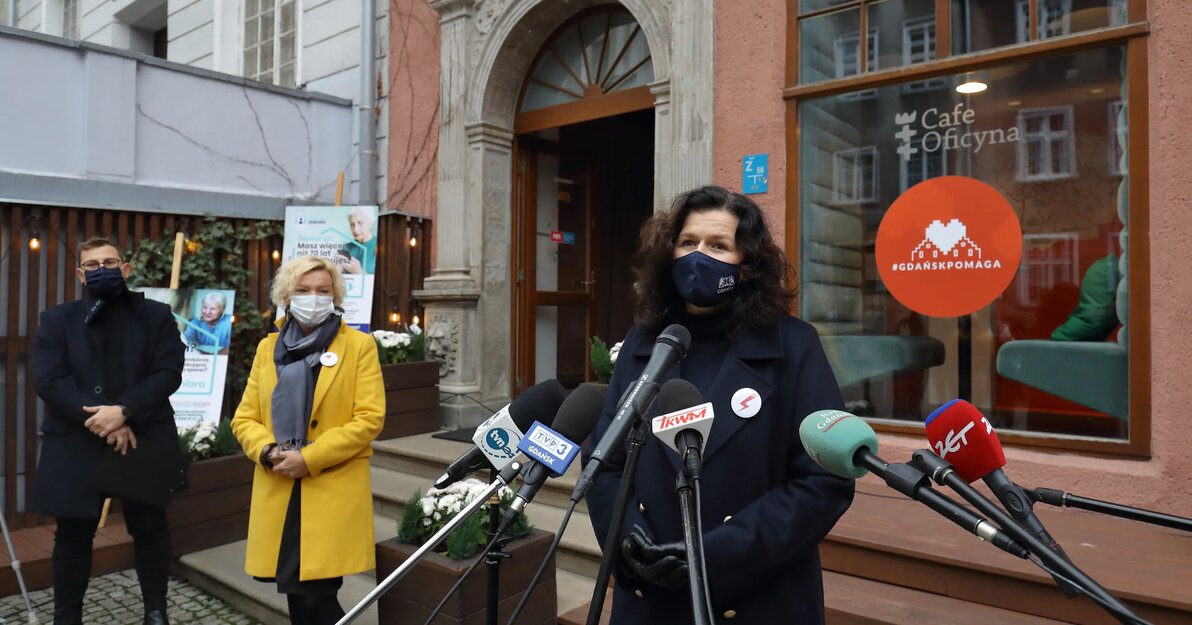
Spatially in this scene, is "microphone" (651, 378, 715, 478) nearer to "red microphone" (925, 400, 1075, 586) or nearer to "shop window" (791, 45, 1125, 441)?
"red microphone" (925, 400, 1075, 586)

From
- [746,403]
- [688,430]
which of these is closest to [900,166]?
[746,403]

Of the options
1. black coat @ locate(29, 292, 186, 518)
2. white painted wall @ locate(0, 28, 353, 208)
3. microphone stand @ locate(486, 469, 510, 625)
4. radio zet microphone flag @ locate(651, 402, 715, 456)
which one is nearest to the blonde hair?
black coat @ locate(29, 292, 186, 518)

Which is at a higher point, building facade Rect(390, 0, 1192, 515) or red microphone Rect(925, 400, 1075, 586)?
building facade Rect(390, 0, 1192, 515)

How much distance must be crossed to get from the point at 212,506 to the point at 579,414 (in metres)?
4.39

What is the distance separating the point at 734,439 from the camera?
191cm

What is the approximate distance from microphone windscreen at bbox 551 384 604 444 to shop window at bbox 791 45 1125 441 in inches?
139

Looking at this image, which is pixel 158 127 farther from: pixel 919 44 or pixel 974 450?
pixel 974 450

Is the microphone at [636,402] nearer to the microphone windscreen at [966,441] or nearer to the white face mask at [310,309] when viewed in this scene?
the microphone windscreen at [966,441]

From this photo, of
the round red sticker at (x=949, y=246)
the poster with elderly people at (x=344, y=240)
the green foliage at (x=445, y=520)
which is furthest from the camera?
the poster with elderly people at (x=344, y=240)

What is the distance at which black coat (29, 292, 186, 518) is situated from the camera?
12.4 feet

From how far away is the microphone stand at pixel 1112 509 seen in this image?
4.90 ft

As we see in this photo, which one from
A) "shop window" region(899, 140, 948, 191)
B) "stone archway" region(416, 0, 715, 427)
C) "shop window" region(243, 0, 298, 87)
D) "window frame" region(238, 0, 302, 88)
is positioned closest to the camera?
"shop window" region(899, 140, 948, 191)

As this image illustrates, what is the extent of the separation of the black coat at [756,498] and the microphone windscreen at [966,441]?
474 millimetres

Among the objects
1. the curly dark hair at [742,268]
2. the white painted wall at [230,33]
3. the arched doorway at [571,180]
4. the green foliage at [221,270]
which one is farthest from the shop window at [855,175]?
the green foliage at [221,270]
